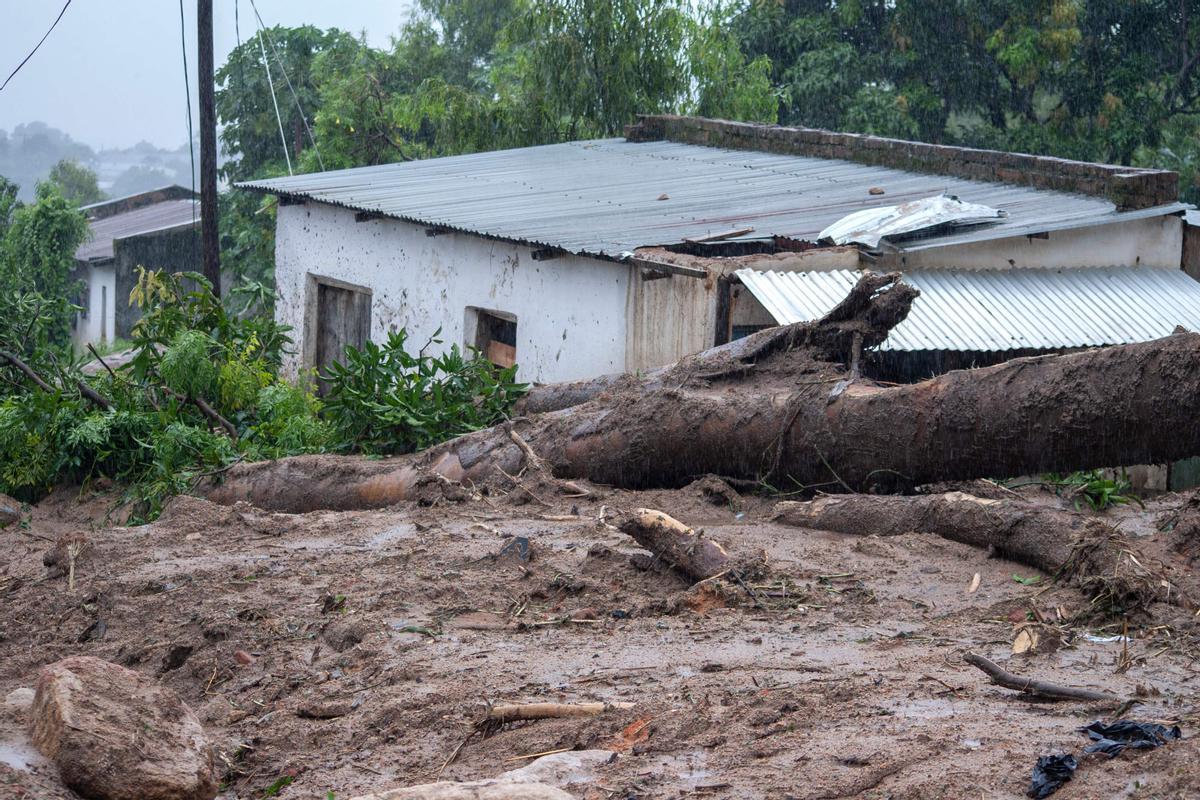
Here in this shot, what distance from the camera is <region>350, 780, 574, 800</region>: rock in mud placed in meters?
2.79

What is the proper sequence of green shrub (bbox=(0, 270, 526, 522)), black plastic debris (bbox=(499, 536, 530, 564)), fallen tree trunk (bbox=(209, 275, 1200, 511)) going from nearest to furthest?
fallen tree trunk (bbox=(209, 275, 1200, 511)) < black plastic debris (bbox=(499, 536, 530, 564)) < green shrub (bbox=(0, 270, 526, 522))

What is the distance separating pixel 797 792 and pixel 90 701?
1.92 m

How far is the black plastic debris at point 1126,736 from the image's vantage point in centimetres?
285

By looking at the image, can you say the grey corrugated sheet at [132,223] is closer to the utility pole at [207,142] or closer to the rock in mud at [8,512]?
the utility pole at [207,142]

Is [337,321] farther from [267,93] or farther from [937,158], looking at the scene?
[267,93]

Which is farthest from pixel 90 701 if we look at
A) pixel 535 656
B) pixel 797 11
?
pixel 797 11

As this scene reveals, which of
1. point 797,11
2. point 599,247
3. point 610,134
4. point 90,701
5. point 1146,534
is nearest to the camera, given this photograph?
point 90,701

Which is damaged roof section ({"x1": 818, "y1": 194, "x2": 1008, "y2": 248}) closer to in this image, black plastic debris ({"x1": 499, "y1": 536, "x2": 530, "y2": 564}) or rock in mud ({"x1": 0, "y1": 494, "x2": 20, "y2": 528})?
black plastic debris ({"x1": 499, "y1": 536, "x2": 530, "y2": 564})

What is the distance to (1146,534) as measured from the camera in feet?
18.3

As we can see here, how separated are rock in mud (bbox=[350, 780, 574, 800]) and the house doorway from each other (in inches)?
410

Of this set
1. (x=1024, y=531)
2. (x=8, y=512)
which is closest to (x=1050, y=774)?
(x=1024, y=531)

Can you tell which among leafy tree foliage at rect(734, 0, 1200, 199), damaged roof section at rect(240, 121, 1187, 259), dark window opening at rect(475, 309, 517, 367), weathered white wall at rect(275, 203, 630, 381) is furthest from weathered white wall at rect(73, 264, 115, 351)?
dark window opening at rect(475, 309, 517, 367)

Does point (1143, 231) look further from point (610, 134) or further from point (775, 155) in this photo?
point (610, 134)

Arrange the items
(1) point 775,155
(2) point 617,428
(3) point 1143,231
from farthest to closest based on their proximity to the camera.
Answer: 1. (1) point 775,155
2. (3) point 1143,231
3. (2) point 617,428
